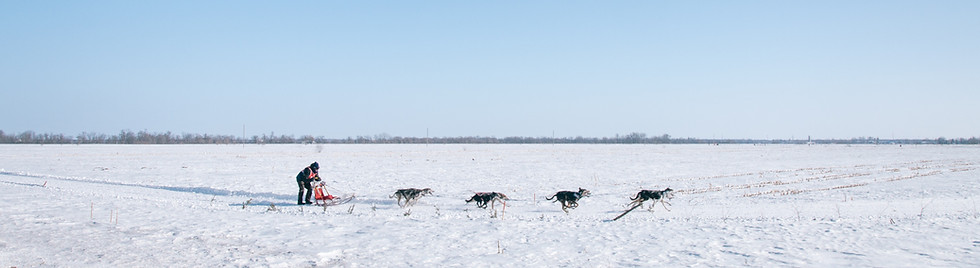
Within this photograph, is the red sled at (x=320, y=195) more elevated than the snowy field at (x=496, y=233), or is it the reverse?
the red sled at (x=320, y=195)

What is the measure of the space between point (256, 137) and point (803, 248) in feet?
562

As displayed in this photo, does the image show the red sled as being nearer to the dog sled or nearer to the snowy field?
the dog sled

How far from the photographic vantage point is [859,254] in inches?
311

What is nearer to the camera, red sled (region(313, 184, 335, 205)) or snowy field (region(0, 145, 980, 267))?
snowy field (region(0, 145, 980, 267))

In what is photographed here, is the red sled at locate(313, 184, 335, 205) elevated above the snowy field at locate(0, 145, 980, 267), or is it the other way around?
the red sled at locate(313, 184, 335, 205)

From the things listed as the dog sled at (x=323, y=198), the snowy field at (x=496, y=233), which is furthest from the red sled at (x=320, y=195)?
the snowy field at (x=496, y=233)

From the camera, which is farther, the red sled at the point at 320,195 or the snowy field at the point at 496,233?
the red sled at the point at 320,195

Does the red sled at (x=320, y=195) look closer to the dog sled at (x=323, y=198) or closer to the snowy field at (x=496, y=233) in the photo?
the dog sled at (x=323, y=198)

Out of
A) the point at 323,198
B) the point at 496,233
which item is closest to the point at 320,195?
the point at 323,198

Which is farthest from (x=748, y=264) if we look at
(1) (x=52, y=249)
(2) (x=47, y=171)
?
(2) (x=47, y=171)

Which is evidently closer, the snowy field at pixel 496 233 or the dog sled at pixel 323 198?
the snowy field at pixel 496 233

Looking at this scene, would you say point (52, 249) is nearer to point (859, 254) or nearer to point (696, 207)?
point (859, 254)

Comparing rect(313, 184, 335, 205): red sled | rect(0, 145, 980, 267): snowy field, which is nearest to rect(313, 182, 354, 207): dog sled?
rect(313, 184, 335, 205): red sled

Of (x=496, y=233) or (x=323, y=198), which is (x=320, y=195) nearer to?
(x=323, y=198)
